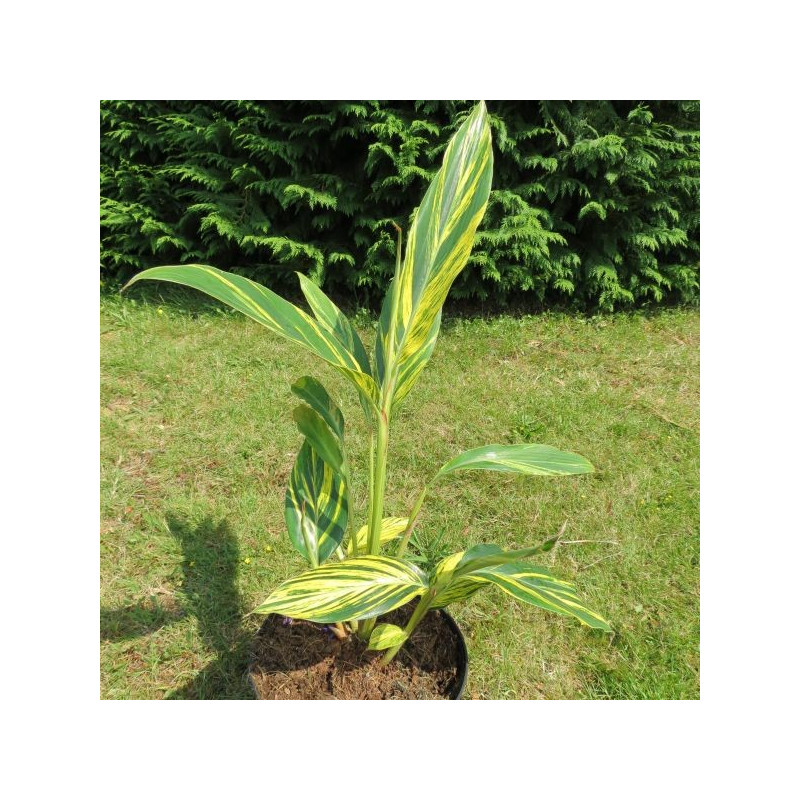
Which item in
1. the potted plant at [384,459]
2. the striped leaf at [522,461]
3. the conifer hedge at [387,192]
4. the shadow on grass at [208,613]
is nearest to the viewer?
the potted plant at [384,459]

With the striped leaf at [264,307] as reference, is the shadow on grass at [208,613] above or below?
below

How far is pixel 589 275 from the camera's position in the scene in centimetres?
Answer: 325

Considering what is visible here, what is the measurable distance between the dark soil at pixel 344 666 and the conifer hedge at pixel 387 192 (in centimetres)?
Result: 231

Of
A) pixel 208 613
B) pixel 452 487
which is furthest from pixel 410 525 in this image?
pixel 452 487

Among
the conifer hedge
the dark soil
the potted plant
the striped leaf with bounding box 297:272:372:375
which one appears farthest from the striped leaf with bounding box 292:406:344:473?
the conifer hedge

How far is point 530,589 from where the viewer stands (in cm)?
93

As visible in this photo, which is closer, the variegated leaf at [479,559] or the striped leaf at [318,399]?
the variegated leaf at [479,559]

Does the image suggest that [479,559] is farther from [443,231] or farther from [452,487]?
[452,487]

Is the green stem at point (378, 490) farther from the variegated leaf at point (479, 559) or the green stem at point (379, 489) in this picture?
the variegated leaf at point (479, 559)

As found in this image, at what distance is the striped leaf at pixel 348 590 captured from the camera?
2.85ft

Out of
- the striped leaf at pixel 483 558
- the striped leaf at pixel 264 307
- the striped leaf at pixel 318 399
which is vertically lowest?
the striped leaf at pixel 483 558

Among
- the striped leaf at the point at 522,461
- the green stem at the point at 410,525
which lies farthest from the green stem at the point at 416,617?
the striped leaf at the point at 522,461

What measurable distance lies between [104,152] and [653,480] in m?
3.43

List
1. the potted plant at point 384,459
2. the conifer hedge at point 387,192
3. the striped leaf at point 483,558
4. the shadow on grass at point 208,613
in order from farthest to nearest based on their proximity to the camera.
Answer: the conifer hedge at point 387,192 → the shadow on grass at point 208,613 → the potted plant at point 384,459 → the striped leaf at point 483,558
